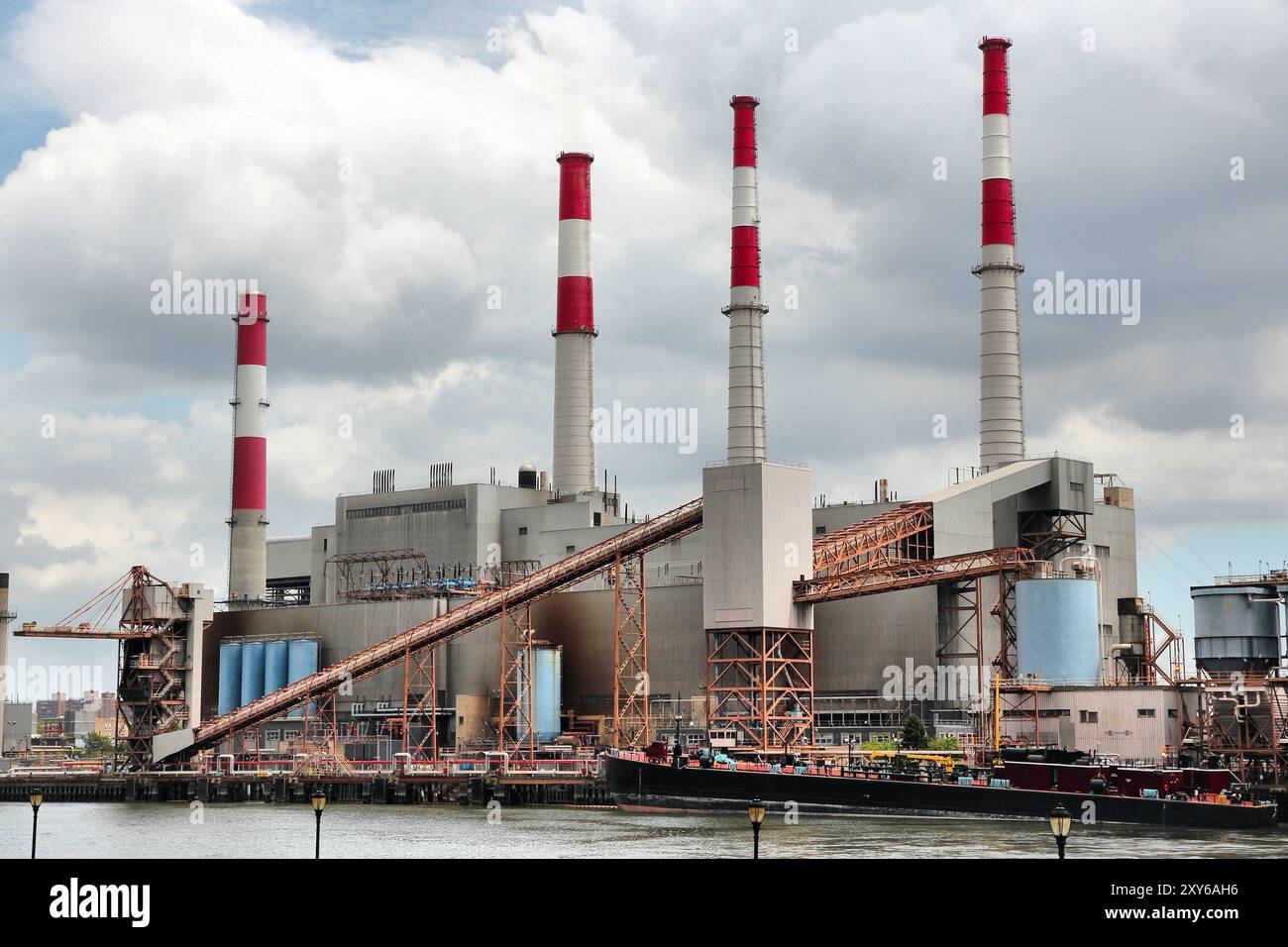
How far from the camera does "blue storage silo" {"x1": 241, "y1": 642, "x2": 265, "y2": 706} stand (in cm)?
11831

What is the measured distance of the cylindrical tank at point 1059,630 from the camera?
85688mm

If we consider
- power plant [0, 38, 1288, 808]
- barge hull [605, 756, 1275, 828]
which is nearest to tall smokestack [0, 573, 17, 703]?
power plant [0, 38, 1288, 808]

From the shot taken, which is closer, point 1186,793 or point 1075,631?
point 1186,793

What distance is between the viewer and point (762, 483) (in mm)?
94000

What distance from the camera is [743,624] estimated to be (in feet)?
306

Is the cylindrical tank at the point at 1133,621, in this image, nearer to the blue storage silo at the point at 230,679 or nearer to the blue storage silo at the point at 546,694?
the blue storage silo at the point at 546,694

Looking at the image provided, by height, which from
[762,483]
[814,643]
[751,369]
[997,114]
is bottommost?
[814,643]

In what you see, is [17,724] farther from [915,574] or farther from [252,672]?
[915,574]

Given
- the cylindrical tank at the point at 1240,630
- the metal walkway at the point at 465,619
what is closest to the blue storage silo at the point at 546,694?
the metal walkway at the point at 465,619

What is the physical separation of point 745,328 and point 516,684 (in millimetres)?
26342

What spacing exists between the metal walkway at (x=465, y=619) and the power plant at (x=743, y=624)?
181 millimetres
